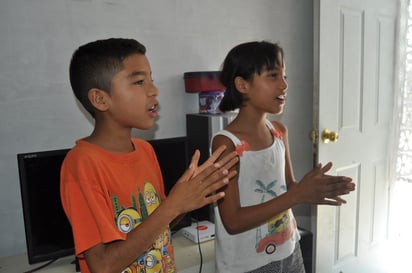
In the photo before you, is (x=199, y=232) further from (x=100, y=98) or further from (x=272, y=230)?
(x=100, y=98)

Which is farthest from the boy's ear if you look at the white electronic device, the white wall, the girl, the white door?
the white door

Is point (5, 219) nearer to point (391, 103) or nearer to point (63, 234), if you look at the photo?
point (63, 234)

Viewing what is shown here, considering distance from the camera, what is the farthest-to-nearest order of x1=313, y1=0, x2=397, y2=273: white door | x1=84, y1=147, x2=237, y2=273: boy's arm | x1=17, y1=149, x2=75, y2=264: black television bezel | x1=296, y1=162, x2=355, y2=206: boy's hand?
x1=313, y1=0, x2=397, y2=273: white door → x1=17, y1=149, x2=75, y2=264: black television bezel → x1=296, y1=162, x2=355, y2=206: boy's hand → x1=84, y1=147, x2=237, y2=273: boy's arm

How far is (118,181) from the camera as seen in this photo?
33.6 inches

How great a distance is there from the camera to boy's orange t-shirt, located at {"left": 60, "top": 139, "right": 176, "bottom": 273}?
2.51 ft

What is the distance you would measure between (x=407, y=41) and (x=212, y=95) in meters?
1.29

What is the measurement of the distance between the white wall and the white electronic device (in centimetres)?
45

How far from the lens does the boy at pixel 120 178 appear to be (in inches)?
30.2

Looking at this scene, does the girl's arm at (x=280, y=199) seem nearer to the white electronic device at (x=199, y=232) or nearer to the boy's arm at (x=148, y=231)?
the boy's arm at (x=148, y=231)

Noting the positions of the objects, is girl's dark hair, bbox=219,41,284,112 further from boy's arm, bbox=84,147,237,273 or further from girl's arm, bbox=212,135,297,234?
boy's arm, bbox=84,147,237,273

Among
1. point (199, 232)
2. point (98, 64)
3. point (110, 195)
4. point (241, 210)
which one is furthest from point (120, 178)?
point (199, 232)

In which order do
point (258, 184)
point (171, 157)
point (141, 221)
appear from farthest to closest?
point (171, 157), point (258, 184), point (141, 221)

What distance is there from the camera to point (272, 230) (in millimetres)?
1161

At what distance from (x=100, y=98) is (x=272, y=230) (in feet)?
2.19
